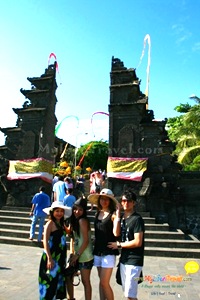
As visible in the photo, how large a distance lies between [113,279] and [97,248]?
2496 millimetres

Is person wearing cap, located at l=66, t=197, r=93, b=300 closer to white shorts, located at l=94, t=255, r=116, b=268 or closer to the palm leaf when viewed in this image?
white shorts, located at l=94, t=255, r=116, b=268


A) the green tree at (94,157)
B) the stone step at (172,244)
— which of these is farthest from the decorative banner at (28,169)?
the green tree at (94,157)

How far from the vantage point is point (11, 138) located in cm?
1438

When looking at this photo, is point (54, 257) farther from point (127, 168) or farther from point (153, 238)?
point (127, 168)

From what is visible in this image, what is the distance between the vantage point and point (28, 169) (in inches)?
528

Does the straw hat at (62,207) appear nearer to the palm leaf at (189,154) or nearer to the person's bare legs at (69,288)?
the person's bare legs at (69,288)

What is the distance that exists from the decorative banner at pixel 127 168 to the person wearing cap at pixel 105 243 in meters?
7.82

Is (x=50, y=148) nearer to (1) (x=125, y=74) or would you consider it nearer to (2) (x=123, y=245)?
(1) (x=125, y=74)

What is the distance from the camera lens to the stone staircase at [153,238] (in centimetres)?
837

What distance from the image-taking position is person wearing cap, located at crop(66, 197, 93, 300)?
392cm

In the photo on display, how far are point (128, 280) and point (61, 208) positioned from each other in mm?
1339

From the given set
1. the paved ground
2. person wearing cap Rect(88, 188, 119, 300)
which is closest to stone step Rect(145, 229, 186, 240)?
the paved ground

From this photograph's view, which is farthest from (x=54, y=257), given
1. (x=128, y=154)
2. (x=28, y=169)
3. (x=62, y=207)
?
(x=28, y=169)

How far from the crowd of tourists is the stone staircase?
16.4 feet
